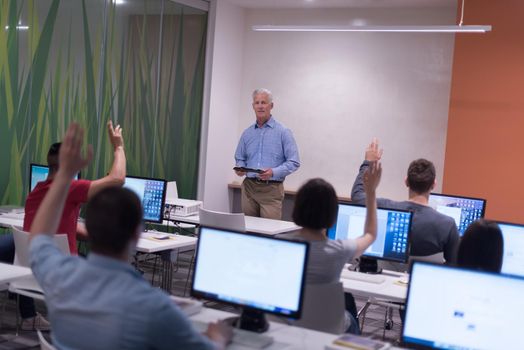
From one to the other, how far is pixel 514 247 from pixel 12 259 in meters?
3.74

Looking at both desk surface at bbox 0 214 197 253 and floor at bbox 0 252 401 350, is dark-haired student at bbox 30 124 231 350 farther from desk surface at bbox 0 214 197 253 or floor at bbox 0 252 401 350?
floor at bbox 0 252 401 350

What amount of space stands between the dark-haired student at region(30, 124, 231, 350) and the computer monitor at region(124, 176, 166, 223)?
11.6 feet

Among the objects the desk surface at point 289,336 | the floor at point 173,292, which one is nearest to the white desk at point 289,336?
the desk surface at point 289,336

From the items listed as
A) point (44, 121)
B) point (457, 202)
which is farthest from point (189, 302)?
point (44, 121)

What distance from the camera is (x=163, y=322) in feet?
6.15

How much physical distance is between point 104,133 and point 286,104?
273cm

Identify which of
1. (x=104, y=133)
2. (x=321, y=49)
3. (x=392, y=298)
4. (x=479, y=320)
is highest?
(x=321, y=49)

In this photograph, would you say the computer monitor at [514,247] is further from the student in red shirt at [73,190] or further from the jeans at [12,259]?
the jeans at [12,259]

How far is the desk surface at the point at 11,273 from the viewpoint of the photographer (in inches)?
142

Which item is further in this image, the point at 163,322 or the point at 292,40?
the point at 292,40

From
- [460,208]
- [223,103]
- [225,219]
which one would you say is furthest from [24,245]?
[223,103]

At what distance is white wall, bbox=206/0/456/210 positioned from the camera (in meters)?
8.52

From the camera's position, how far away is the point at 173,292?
22.0 ft

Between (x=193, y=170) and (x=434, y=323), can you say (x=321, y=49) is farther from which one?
(x=434, y=323)
